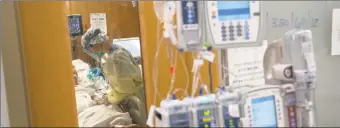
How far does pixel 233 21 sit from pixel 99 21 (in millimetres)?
1935

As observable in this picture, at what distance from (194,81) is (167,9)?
34 cm

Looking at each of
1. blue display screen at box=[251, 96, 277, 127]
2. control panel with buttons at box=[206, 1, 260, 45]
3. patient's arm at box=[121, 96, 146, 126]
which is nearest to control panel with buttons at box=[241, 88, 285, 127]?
blue display screen at box=[251, 96, 277, 127]

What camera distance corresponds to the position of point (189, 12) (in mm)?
1475

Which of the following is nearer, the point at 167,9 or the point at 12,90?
the point at 12,90

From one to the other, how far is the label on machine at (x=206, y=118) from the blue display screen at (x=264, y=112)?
202 mm

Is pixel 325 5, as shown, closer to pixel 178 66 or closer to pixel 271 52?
pixel 271 52

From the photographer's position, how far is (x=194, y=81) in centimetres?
160

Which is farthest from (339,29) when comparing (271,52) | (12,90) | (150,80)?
(12,90)

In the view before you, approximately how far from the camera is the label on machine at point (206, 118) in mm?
1455

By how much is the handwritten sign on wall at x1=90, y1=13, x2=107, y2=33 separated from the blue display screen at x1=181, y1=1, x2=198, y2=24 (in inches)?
70.8

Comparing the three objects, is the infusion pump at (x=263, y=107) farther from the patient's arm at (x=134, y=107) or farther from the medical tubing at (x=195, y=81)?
the patient's arm at (x=134, y=107)

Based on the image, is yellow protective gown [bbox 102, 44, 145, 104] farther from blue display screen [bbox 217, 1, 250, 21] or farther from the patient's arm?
blue display screen [bbox 217, 1, 250, 21]

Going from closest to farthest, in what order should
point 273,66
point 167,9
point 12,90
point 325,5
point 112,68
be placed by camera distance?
point 12,90 < point 167,9 < point 273,66 < point 325,5 < point 112,68

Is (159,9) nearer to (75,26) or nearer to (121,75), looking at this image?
(121,75)
